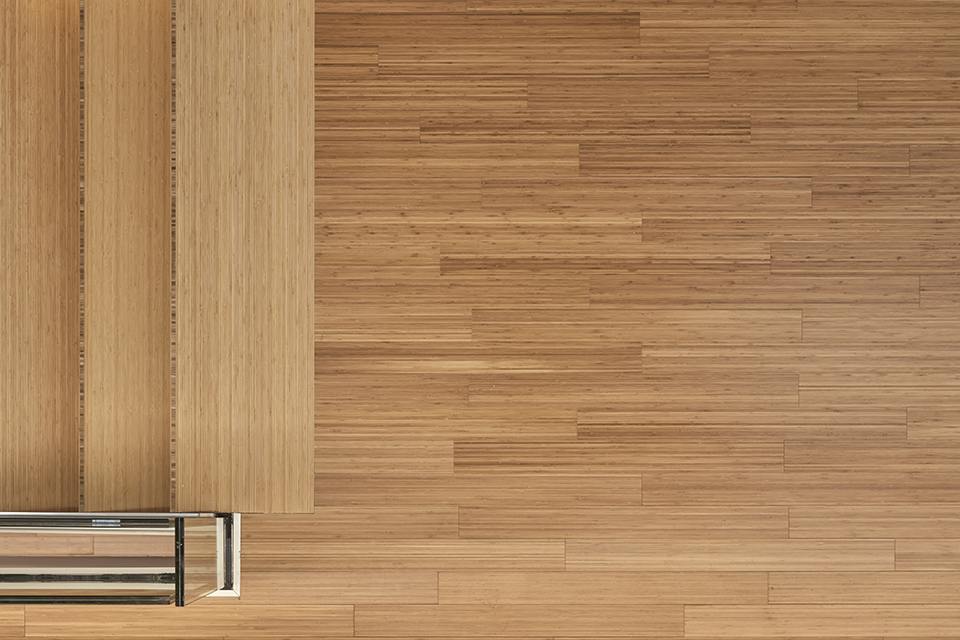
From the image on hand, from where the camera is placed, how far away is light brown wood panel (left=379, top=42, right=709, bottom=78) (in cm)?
125

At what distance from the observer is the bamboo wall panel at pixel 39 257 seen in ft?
3.83

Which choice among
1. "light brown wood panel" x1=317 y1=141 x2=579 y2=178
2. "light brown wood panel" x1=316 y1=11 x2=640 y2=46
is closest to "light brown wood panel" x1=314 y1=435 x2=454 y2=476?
"light brown wood panel" x1=317 y1=141 x2=579 y2=178

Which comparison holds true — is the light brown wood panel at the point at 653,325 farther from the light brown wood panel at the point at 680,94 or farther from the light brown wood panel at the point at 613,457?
the light brown wood panel at the point at 680,94

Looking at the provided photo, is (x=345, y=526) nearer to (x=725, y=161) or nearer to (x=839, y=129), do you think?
(x=725, y=161)

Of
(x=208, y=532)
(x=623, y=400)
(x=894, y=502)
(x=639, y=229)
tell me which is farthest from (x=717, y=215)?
(x=208, y=532)

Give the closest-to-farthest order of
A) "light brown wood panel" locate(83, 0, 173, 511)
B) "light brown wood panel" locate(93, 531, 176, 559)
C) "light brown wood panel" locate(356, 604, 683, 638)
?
1. "light brown wood panel" locate(93, 531, 176, 559)
2. "light brown wood panel" locate(83, 0, 173, 511)
3. "light brown wood panel" locate(356, 604, 683, 638)

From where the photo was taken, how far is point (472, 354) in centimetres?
125

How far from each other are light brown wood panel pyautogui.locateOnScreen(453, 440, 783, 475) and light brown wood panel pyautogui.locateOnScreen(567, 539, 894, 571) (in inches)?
5.3

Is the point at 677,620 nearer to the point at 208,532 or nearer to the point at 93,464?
the point at 208,532

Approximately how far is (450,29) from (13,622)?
1367 mm

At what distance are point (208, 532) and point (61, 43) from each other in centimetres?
90

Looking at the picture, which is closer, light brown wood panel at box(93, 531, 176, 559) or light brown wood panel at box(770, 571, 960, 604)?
light brown wood panel at box(93, 531, 176, 559)

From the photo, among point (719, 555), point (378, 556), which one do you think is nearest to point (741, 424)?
point (719, 555)

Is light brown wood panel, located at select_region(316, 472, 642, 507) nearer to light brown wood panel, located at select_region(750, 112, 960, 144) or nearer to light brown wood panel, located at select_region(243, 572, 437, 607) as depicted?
light brown wood panel, located at select_region(243, 572, 437, 607)
